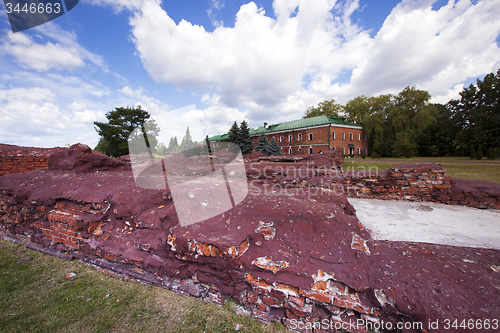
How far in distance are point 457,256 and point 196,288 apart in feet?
7.86

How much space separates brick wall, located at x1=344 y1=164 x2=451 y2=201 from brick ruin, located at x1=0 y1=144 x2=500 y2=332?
2.72 metres

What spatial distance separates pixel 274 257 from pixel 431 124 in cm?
3943

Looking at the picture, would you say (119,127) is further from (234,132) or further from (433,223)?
(433,223)

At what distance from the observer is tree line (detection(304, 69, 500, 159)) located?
2167 centimetres

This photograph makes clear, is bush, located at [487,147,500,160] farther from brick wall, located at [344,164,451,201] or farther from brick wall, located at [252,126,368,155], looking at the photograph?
brick wall, located at [344,164,451,201]

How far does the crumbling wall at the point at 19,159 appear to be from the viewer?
492 cm

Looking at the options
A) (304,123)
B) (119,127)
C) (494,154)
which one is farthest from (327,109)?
(119,127)

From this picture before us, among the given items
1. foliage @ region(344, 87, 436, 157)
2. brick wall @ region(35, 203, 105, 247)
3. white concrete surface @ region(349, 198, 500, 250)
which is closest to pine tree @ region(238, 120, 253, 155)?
foliage @ region(344, 87, 436, 157)

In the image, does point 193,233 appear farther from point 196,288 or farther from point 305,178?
point 305,178

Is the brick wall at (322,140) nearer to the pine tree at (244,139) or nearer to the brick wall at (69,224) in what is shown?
the pine tree at (244,139)

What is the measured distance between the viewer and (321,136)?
2970 centimetres

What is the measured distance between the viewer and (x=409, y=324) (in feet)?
4.12

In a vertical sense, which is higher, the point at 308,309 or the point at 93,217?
the point at 93,217

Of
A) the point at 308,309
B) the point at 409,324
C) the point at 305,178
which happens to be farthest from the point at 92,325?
the point at 305,178
